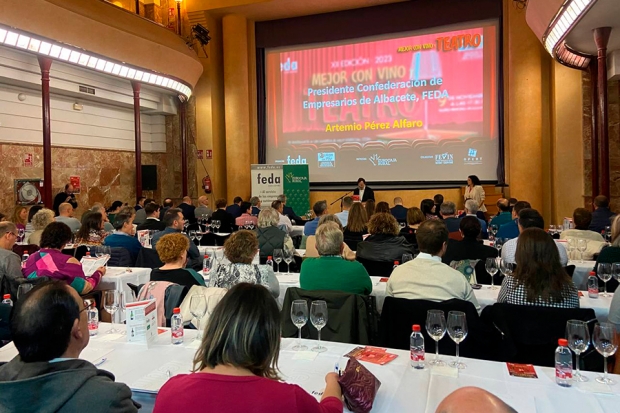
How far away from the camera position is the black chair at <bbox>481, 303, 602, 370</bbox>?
8.21 ft

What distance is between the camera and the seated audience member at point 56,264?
3.94m

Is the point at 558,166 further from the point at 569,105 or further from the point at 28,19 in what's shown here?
the point at 28,19

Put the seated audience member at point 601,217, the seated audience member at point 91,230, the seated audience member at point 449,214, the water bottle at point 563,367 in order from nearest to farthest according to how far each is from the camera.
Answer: the water bottle at point 563,367 → the seated audience member at point 91,230 → the seated audience member at point 449,214 → the seated audience member at point 601,217

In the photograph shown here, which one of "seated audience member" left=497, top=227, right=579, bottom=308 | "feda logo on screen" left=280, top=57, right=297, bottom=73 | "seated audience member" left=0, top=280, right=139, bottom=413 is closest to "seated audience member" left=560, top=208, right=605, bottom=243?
"seated audience member" left=497, top=227, right=579, bottom=308

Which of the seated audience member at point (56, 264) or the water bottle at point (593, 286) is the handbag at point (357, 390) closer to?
the water bottle at point (593, 286)

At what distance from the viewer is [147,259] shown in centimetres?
529

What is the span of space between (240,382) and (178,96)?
12.7 m

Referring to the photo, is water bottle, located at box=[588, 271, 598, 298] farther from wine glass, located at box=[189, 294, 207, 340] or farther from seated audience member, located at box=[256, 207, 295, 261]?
seated audience member, located at box=[256, 207, 295, 261]

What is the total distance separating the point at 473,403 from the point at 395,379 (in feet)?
3.58

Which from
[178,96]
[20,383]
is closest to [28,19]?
[178,96]

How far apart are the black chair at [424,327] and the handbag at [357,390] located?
971 mm

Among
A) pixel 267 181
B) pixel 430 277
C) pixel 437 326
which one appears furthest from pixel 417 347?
pixel 267 181

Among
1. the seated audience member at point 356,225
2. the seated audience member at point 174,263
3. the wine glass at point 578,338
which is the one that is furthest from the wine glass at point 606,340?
the seated audience member at point 356,225

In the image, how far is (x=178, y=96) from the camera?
13188 mm
